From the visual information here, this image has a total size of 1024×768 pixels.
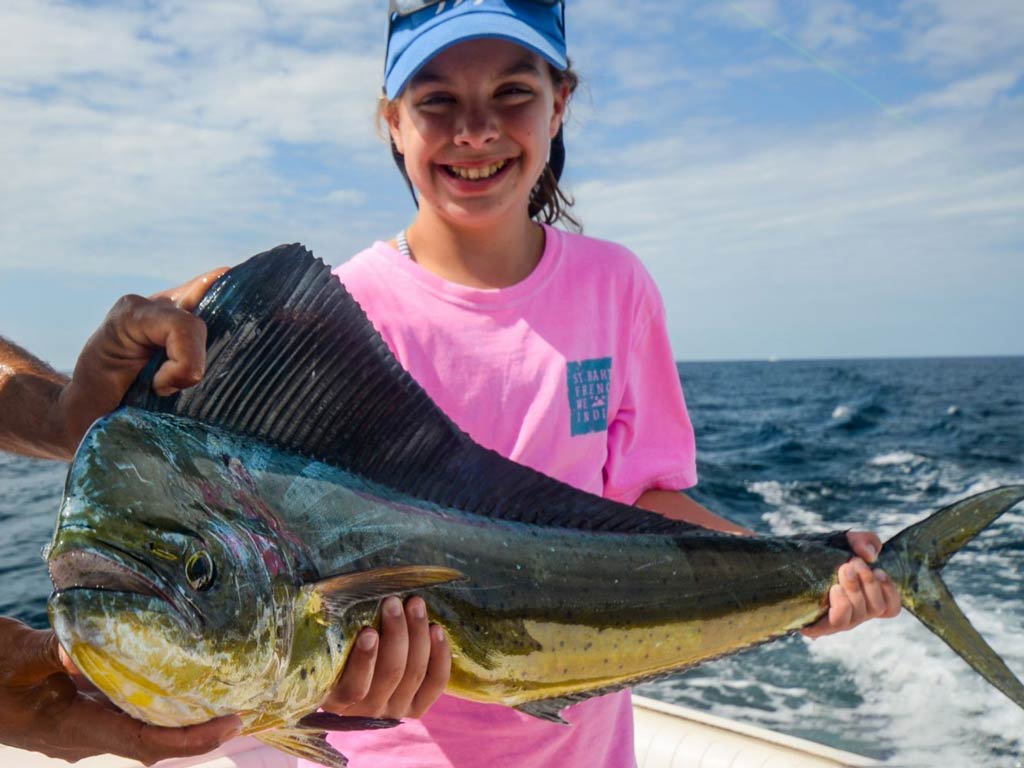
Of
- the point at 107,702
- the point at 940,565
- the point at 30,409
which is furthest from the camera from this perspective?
the point at 940,565

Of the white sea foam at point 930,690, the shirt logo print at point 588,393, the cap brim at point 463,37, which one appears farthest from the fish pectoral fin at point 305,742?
the white sea foam at point 930,690

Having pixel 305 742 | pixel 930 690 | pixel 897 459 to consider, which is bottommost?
pixel 930 690

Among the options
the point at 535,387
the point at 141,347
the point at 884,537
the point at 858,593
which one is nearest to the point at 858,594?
the point at 858,593

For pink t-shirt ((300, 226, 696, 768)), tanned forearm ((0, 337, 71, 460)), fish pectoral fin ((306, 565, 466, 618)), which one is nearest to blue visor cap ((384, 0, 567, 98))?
pink t-shirt ((300, 226, 696, 768))

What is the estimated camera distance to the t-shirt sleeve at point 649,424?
223cm

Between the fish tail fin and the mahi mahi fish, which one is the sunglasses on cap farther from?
the fish tail fin

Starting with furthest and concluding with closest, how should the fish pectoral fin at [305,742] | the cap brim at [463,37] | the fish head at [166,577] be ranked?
the cap brim at [463,37] < the fish pectoral fin at [305,742] < the fish head at [166,577]

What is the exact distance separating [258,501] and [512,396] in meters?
0.79

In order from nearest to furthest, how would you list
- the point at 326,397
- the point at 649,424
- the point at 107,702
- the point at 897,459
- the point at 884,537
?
the point at 107,702
the point at 326,397
the point at 649,424
the point at 884,537
the point at 897,459

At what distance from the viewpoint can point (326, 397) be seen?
60.3 inches

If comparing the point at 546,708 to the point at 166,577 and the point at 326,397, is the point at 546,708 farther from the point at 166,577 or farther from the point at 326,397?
the point at 166,577

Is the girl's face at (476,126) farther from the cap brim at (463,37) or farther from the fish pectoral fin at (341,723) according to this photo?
the fish pectoral fin at (341,723)

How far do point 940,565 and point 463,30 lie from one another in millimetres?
1572

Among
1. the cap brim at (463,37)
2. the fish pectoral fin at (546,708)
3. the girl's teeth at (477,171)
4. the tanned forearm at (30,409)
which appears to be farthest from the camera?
the girl's teeth at (477,171)
